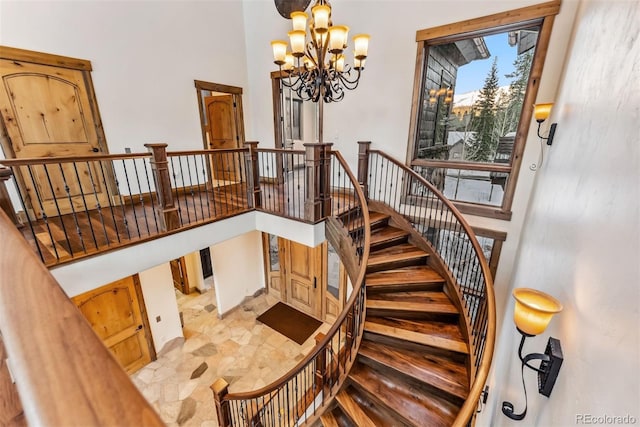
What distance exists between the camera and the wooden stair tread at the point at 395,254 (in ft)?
11.5

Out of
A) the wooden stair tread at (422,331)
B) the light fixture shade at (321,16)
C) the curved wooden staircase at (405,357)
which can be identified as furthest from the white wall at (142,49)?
the wooden stair tread at (422,331)

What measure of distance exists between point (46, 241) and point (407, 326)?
3840 millimetres

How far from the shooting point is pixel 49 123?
334 cm

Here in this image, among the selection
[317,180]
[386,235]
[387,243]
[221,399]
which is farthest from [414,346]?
[317,180]

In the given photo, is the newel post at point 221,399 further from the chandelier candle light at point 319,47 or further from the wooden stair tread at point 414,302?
the chandelier candle light at point 319,47

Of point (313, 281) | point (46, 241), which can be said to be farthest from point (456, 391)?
point (46, 241)

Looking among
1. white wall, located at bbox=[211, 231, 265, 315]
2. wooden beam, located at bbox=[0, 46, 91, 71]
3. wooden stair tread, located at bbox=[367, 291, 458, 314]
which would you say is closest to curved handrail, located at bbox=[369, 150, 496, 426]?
wooden stair tread, located at bbox=[367, 291, 458, 314]

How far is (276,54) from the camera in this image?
2.75 metres

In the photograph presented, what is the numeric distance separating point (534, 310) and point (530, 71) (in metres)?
3.01

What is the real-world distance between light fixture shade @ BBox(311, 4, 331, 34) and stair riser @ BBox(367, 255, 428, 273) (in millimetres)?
2630

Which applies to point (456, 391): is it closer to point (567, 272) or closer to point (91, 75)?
point (567, 272)

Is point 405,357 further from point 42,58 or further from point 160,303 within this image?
point 42,58

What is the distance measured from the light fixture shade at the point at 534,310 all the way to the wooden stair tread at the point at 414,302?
1.77m

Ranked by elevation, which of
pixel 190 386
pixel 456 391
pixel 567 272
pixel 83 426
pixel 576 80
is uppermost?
pixel 576 80
